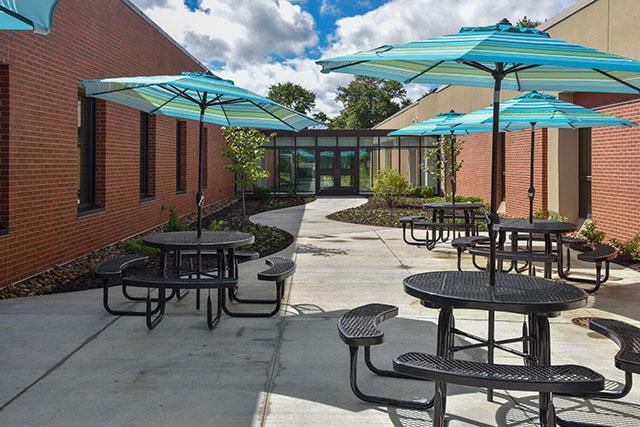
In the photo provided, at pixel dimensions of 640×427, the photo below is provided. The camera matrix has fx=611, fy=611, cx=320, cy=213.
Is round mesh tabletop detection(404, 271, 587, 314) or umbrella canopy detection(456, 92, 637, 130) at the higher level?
umbrella canopy detection(456, 92, 637, 130)

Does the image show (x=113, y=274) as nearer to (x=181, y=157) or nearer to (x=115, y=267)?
(x=115, y=267)

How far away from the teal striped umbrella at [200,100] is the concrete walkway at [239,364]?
1420 millimetres

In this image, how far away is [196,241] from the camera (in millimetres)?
5965

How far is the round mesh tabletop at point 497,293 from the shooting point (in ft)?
11.5

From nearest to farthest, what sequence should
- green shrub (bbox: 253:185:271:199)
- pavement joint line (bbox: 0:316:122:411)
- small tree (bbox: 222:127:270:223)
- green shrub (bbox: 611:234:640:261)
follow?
pavement joint line (bbox: 0:316:122:411), green shrub (bbox: 611:234:640:261), small tree (bbox: 222:127:270:223), green shrub (bbox: 253:185:271:199)

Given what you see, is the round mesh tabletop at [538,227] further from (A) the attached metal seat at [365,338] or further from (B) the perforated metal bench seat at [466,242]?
(A) the attached metal seat at [365,338]

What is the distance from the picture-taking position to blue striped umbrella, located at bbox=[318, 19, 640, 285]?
3.64m

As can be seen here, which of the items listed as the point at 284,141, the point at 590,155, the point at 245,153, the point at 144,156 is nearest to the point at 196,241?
the point at 144,156

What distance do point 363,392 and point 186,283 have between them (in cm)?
212

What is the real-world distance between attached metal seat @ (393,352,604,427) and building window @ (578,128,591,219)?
11.7 meters

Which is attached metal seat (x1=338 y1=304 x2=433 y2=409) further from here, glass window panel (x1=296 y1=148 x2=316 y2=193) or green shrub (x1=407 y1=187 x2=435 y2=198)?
glass window panel (x1=296 y1=148 x2=316 y2=193)

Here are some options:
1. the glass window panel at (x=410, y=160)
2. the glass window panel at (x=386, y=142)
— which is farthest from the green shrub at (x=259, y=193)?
the glass window panel at (x=410, y=160)

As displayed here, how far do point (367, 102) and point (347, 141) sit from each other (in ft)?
192

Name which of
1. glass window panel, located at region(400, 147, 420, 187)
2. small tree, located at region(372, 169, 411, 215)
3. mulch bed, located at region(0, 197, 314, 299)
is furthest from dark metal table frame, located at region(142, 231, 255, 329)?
glass window panel, located at region(400, 147, 420, 187)
